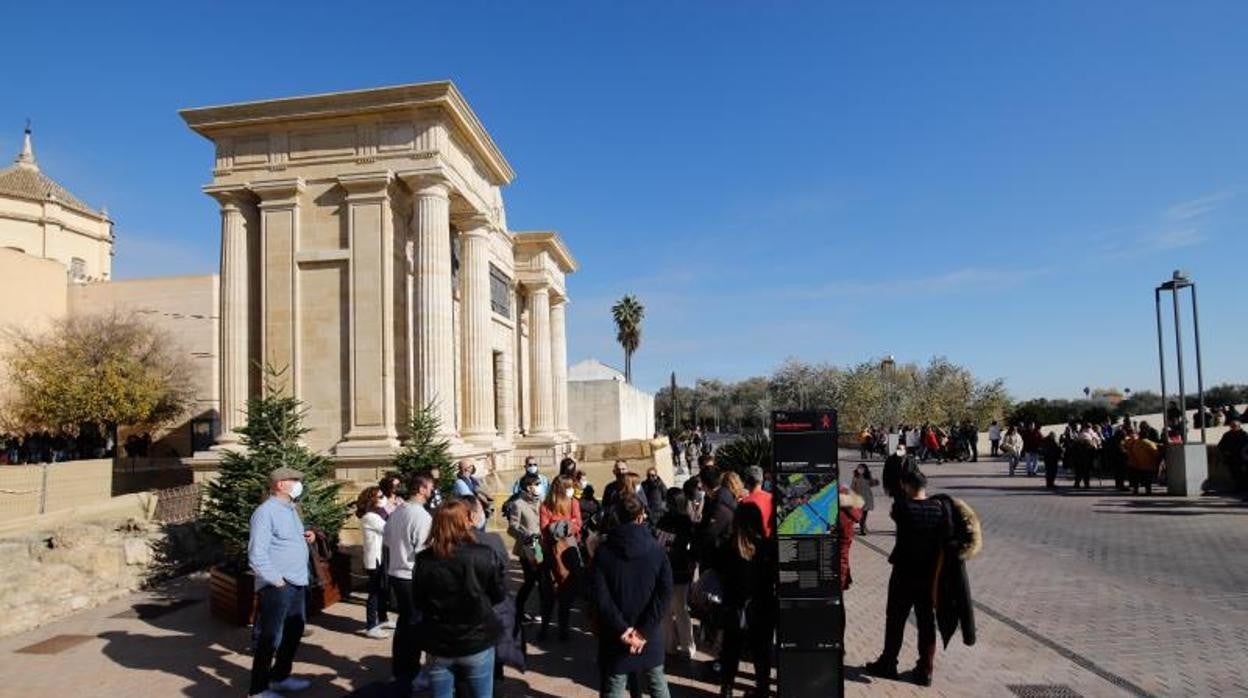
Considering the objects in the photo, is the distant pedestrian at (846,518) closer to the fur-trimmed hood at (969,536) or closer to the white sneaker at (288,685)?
the fur-trimmed hood at (969,536)

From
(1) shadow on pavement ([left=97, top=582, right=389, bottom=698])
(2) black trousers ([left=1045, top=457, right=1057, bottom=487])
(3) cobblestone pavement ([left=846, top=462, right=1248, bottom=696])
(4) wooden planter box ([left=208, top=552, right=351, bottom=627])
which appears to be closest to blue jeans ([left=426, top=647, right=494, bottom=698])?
(1) shadow on pavement ([left=97, top=582, right=389, bottom=698])

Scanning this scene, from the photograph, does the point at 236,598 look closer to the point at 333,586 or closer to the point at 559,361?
the point at 333,586

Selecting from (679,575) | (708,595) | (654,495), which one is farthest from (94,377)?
(708,595)

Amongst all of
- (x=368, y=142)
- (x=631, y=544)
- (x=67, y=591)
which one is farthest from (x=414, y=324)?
(x=631, y=544)

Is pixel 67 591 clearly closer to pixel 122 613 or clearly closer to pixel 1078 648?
pixel 122 613

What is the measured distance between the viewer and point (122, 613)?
30.9ft

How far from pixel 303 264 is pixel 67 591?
10263mm

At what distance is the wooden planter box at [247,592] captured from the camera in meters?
8.50

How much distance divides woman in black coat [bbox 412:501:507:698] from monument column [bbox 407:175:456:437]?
13.8m

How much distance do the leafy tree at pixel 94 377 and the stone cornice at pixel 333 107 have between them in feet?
72.6

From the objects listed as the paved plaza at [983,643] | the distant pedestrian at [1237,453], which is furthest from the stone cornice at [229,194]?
the distant pedestrian at [1237,453]

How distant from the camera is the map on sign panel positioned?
5664mm

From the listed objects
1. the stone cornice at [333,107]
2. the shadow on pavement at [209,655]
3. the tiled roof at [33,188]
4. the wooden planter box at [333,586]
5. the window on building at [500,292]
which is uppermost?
the tiled roof at [33,188]

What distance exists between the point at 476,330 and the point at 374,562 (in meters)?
13.9
